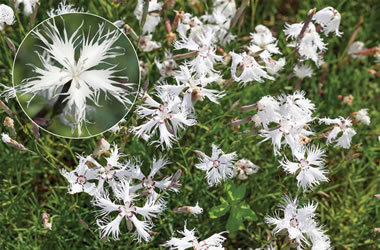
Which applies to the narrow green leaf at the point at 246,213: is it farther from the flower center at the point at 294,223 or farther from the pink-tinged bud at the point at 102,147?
the pink-tinged bud at the point at 102,147

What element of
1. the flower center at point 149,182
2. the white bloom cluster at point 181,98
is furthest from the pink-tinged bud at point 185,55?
the flower center at point 149,182

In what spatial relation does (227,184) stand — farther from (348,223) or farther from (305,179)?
(348,223)

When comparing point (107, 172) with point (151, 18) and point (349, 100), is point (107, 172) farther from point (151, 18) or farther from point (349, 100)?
point (349, 100)

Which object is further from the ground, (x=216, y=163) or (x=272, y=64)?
(x=272, y=64)

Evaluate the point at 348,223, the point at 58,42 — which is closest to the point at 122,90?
the point at 58,42

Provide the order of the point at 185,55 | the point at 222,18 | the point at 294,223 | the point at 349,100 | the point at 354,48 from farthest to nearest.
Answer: the point at 354,48 < the point at 349,100 < the point at 222,18 < the point at 185,55 < the point at 294,223

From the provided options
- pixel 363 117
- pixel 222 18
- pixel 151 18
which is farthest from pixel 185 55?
pixel 363 117
